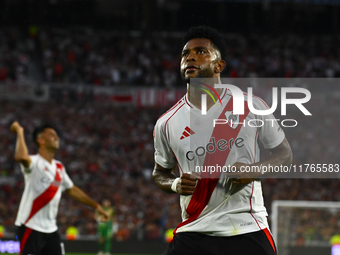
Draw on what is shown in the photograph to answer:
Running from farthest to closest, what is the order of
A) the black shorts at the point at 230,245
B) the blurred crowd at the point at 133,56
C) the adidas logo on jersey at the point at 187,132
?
1. the blurred crowd at the point at 133,56
2. the adidas logo on jersey at the point at 187,132
3. the black shorts at the point at 230,245

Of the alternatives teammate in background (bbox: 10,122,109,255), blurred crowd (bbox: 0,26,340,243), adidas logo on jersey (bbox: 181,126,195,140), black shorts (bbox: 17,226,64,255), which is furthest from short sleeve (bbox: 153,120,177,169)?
blurred crowd (bbox: 0,26,340,243)

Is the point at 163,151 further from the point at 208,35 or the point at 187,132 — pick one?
the point at 208,35

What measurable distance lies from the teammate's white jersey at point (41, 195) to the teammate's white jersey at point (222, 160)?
3.28 meters

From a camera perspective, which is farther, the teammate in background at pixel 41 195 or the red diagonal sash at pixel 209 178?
the teammate in background at pixel 41 195

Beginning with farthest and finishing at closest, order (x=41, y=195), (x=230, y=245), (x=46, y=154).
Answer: (x=46, y=154) < (x=41, y=195) < (x=230, y=245)

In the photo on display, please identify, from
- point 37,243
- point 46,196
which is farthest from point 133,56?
point 37,243

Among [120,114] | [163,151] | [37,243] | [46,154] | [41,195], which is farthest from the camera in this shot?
[120,114]

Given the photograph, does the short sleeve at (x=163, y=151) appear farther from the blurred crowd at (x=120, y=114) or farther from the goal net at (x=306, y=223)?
the blurred crowd at (x=120, y=114)

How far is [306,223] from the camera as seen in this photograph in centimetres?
1083

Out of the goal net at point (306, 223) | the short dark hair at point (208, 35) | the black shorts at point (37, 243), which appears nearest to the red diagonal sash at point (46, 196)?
the black shorts at point (37, 243)

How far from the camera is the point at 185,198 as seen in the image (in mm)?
3324

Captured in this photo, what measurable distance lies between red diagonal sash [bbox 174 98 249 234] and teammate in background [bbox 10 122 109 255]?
9.70 ft

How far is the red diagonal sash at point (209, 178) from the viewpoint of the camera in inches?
127

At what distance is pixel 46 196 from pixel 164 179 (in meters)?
3.28
